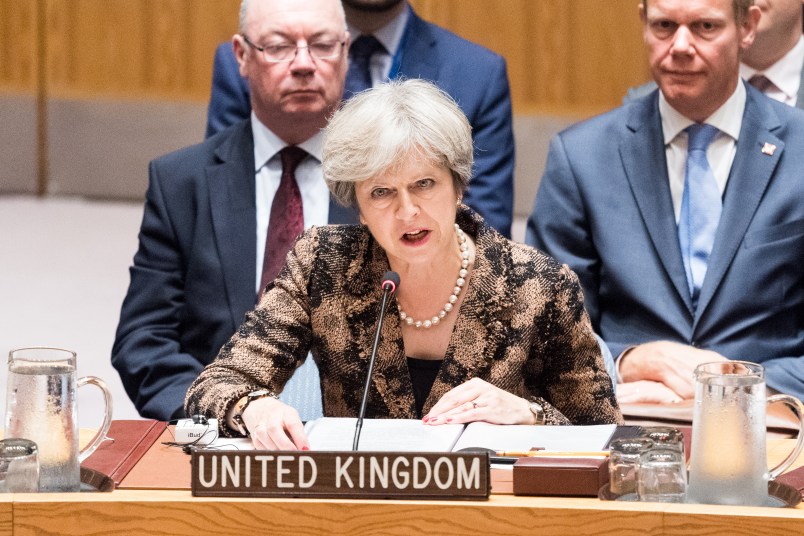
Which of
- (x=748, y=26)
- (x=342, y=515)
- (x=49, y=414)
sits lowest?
(x=342, y=515)

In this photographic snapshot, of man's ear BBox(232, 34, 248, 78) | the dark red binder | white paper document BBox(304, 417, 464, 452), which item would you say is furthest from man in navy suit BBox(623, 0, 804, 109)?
the dark red binder

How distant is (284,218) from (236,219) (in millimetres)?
113

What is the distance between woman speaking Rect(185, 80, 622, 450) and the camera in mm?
2365

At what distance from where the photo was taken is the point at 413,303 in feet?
8.28

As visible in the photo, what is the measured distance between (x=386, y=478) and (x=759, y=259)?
1.67m

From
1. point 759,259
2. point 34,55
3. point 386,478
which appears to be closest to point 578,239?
point 759,259

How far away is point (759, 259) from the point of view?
125 inches

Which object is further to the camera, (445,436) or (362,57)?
(362,57)

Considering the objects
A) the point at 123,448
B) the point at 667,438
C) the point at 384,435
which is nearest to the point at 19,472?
the point at 123,448

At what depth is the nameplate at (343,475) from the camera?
5.69ft

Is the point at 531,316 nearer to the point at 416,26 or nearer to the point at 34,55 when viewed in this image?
the point at 416,26

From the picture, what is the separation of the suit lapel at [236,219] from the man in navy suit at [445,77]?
0.50 meters

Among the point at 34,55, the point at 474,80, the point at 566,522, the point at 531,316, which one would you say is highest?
the point at 34,55

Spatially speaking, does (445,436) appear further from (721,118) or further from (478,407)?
(721,118)
